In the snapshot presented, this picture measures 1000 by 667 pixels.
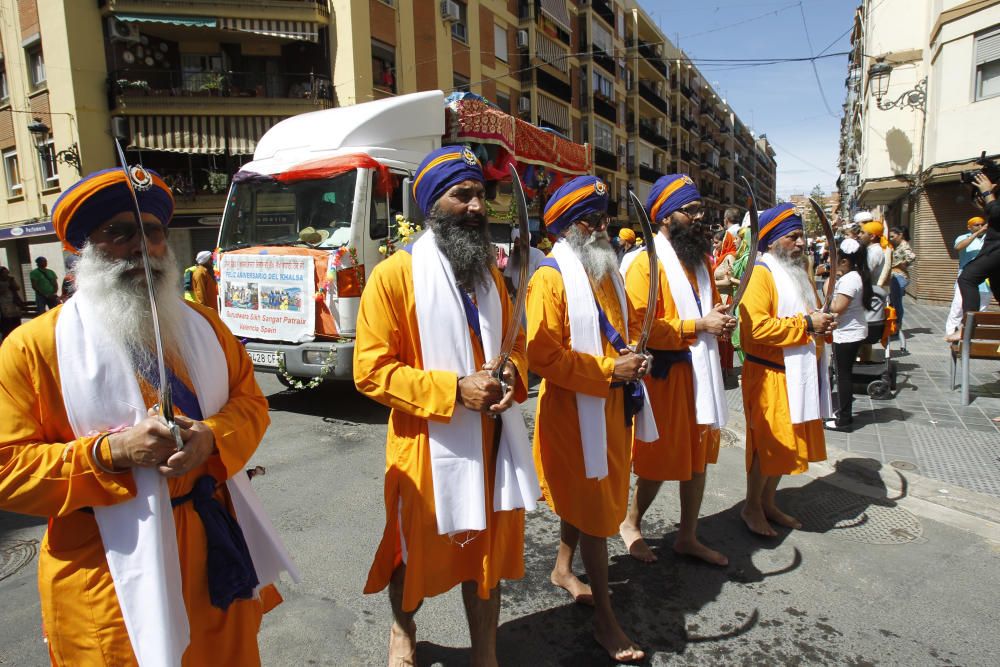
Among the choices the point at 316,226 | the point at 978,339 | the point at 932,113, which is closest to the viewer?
the point at 978,339

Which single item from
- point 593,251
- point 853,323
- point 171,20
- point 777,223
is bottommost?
point 853,323

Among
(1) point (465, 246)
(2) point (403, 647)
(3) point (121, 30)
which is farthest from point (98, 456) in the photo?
(3) point (121, 30)

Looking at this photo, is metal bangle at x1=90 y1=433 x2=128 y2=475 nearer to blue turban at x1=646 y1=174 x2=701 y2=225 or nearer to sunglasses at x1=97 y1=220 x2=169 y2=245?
sunglasses at x1=97 y1=220 x2=169 y2=245

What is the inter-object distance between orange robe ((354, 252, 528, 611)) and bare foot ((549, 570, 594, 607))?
0.85 meters

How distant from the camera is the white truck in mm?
6270

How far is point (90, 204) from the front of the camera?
66.4 inches

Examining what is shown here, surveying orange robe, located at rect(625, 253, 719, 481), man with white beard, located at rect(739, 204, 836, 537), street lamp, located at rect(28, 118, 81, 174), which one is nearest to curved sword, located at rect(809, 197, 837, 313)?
man with white beard, located at rect(739, 204, 836, 537)

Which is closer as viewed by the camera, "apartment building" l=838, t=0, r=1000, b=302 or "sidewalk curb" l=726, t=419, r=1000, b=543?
"sidewalk curb" l=726, t=419, r=1000, b=543

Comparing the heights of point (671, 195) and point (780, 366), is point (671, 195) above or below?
above

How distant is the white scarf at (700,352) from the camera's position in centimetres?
327

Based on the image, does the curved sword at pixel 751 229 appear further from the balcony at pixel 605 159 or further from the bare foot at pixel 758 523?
the balcony at pixel 605 159

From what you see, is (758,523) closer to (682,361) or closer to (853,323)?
(682,361)

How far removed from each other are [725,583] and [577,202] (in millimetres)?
2154

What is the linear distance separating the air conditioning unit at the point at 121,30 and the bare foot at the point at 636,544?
2038 centimetres
